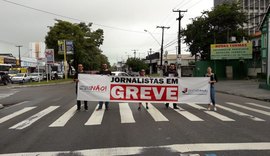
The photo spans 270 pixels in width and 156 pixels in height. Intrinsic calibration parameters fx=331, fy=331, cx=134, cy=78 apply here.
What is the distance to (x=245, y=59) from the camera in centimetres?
4488

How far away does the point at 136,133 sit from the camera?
27.7 feet

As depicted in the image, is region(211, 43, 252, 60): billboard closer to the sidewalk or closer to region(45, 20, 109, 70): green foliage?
the sidewalk

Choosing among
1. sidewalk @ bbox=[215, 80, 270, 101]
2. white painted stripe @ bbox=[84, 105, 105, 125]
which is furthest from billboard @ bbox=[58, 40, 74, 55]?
white painted stripe @ bbox=[84, 105, 105, 125]

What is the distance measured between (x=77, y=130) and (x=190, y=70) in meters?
51.5

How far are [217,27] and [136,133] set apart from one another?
142 ft

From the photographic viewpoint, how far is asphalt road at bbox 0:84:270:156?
681cm

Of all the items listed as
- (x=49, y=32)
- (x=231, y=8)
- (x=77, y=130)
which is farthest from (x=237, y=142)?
(x=49, y=32)

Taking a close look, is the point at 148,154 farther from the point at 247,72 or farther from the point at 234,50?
the point at 247,72

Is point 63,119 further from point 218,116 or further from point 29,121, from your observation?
point 218,116

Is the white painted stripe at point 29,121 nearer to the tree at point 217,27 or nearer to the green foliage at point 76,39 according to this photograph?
the tree at point 217,27

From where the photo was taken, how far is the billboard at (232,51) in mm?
42312

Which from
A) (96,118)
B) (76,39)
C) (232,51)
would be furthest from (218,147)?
(76,39)

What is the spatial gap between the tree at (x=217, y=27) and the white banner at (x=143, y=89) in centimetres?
3535

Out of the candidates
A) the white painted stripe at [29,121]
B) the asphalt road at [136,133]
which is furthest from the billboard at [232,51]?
the white painted stripe at [29,121]
